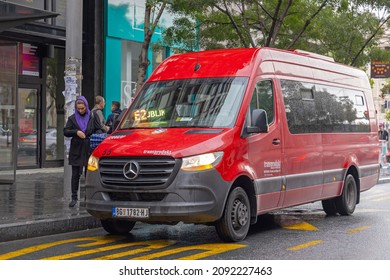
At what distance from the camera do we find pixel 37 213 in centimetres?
1098

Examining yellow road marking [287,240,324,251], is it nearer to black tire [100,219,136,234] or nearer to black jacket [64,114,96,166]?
black tire [100,219,136,234]

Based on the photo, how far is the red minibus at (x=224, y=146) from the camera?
29.1 ft

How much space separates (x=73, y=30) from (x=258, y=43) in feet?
32.8

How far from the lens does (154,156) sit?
8.84 metres

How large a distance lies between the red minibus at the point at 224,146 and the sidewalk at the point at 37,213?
787 millimetres

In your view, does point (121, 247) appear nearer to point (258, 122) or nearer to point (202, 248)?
point (202, 248)

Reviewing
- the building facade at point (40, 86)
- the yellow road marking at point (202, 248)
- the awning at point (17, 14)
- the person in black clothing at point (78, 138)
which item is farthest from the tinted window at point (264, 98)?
the building facade at point (40, 86)

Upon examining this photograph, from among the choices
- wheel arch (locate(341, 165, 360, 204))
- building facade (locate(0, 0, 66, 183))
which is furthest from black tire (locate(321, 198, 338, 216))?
building facade (locate(0, 0, 66, 183))

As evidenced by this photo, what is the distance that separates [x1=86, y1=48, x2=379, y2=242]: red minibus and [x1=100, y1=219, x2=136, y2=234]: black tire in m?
0.01

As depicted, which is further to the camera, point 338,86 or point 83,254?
point 338,86

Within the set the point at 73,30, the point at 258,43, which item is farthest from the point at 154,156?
the point at 258,43

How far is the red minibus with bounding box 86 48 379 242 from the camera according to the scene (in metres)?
8.86

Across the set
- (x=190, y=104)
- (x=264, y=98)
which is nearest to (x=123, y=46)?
(x=264, y=98)

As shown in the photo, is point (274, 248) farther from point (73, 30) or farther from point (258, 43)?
point (258, 43)
